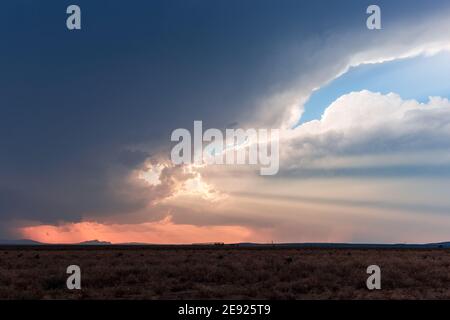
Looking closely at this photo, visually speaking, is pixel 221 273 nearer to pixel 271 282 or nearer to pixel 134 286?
pixel 271 282

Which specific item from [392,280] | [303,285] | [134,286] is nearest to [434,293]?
[392,280]

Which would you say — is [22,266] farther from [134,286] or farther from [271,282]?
[271,282]

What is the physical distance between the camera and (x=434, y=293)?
2353 centimetres

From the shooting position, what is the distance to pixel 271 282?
85.9ft

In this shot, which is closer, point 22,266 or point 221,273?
point 221,273
